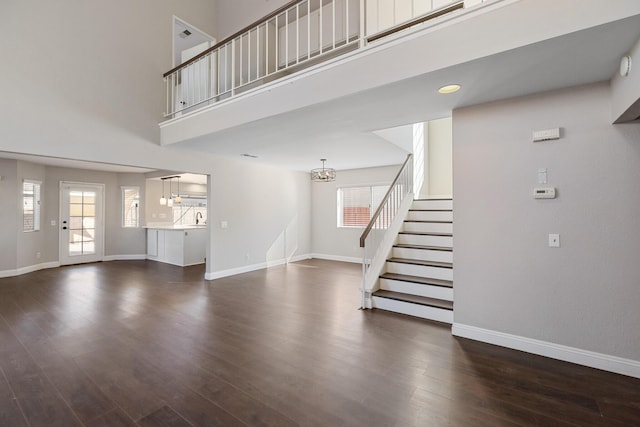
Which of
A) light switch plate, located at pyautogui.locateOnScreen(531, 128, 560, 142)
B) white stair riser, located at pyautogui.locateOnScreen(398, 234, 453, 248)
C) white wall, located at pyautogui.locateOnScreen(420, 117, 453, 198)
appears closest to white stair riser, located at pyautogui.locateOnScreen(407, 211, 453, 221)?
white stair riser, located at pyautogui.locateOnScreen(398, 234, 453, 248)

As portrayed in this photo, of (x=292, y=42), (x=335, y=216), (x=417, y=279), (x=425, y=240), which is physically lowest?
(x=417, y=279)

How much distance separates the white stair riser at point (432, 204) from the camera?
5.14m

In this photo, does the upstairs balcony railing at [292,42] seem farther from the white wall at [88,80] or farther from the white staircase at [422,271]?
the white staircase at [422,271]

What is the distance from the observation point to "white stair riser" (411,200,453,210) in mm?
5137

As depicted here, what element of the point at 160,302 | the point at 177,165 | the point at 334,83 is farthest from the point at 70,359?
the point at 334,83

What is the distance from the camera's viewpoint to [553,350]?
2.66 m

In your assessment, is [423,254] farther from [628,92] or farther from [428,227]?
[628,92]

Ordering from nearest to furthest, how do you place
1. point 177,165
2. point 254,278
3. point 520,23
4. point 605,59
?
point 520,23 → point 605,59 → point 177,165 → point 254,278

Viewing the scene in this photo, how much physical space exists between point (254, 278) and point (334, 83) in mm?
4307

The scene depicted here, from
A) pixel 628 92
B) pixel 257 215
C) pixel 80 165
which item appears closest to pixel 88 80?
pixel 257 215

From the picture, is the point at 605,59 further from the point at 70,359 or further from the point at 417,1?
the point at 70,359

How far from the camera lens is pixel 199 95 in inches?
215

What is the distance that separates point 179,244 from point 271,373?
5.91 meters

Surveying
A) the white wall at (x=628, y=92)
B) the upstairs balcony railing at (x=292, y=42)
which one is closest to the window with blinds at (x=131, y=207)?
the upstairs balcony railing at (x=292, y=42)
